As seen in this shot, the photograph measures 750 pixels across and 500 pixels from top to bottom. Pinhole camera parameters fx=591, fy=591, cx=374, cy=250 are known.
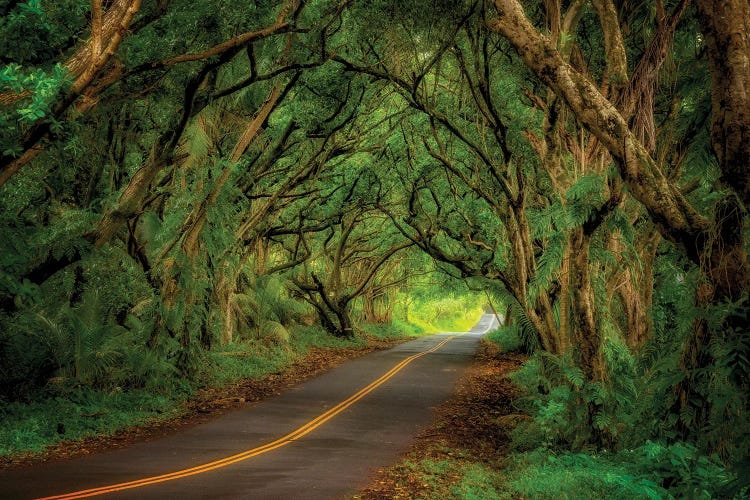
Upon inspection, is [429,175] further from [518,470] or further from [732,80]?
[732,80]

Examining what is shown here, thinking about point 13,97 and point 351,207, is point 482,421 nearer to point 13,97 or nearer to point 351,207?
point 13,97

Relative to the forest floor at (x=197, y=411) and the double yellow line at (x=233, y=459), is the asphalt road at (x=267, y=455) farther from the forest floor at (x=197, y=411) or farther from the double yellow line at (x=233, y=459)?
the forest floor at (x=197, y=411)

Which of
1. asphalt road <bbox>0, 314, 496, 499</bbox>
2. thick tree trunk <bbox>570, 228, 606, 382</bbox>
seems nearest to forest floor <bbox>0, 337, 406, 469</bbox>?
asphalt road <bbox>0, 314, 496, 499</bbox>

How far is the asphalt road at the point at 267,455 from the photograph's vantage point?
745 cm

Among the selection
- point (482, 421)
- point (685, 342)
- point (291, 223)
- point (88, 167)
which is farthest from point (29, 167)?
point (291, 223)

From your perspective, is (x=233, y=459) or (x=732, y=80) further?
(x=233, y=459)

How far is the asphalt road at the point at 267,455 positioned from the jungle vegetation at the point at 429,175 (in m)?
2.66

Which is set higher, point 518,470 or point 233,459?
point 233,459

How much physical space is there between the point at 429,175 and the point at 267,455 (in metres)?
15.3

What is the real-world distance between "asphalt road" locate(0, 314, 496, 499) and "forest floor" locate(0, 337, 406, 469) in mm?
394

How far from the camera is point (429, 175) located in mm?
22969

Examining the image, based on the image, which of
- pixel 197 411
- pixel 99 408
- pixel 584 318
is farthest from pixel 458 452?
pixel 99 408

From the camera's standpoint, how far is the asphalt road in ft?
24.4

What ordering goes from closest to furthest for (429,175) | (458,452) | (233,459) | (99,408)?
(233,459), (458,452), (99,408), (429,175)
